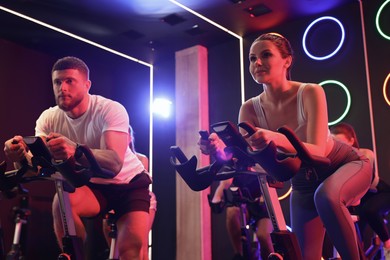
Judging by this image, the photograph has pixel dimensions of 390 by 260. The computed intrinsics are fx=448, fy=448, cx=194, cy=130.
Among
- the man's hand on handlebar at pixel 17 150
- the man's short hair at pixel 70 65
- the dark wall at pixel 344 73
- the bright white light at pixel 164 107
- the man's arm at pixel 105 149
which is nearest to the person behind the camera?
the man's arm at pixel 105 149

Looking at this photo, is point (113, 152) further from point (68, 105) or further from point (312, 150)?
point (312, 150)

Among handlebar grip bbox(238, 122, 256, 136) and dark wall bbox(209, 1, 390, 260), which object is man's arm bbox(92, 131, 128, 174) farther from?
dark wall bbox(209, 1, 390, 260)

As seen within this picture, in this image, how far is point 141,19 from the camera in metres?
6.04

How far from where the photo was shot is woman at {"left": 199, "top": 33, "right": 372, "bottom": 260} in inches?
88.9

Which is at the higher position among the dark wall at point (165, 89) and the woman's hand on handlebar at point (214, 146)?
the dark wall at point (165, 89)

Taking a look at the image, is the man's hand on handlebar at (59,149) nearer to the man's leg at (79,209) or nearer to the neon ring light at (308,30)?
the man's leg at (79,209)

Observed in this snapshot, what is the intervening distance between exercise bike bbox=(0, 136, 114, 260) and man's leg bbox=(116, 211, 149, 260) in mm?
570

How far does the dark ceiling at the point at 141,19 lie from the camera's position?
5590mm

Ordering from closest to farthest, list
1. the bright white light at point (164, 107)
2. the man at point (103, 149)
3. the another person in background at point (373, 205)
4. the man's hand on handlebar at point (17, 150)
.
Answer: the man's hand on handlebar at point (17, 150) → the man at point (103, 149) → the another person in background at point (373, 205) → the bright white light at point (164, 107)

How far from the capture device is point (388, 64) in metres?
5.27

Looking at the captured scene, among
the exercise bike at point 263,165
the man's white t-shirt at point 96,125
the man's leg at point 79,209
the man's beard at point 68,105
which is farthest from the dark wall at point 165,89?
the exercise bike at point 263,165

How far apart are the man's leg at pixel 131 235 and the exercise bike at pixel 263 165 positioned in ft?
3.21

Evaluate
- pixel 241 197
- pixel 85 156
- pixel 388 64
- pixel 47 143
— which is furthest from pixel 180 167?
pixel 388 64

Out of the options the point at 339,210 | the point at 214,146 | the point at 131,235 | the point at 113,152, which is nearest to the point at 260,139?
the point at 214,146
